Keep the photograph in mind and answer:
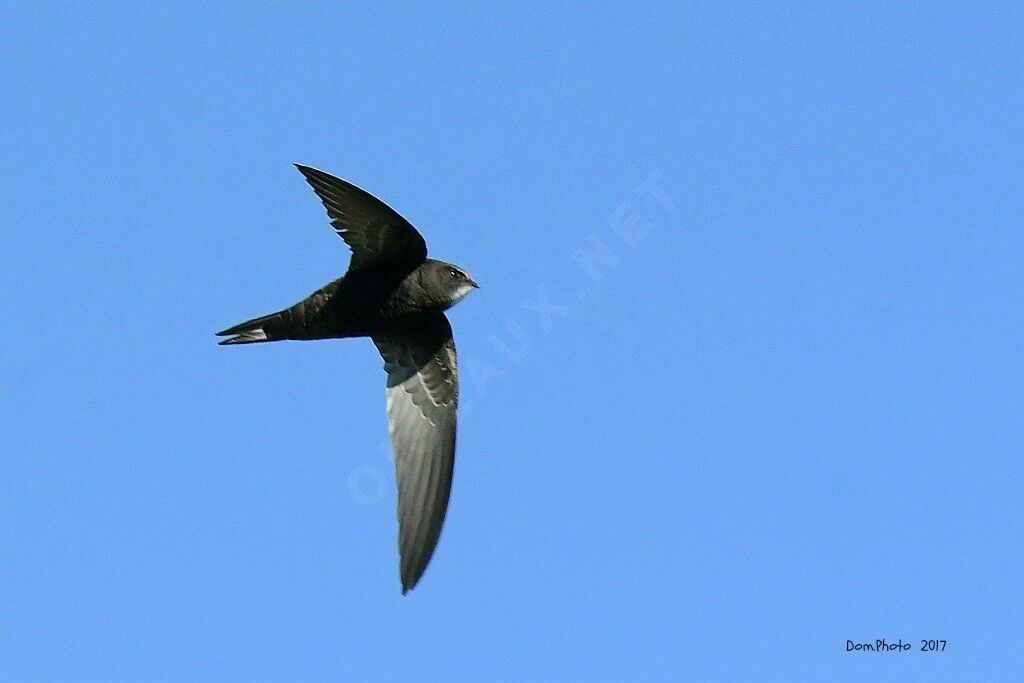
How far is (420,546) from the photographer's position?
8.96 metres

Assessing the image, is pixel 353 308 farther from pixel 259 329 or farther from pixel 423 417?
pixel 423 417

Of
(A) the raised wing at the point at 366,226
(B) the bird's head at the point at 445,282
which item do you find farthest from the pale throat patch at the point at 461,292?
(A) the raised wing at the point at 366,226

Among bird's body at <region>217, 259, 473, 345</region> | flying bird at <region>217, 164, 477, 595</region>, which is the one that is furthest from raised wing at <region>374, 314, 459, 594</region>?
bird's body at <region>217, 259, 473, 345</region>

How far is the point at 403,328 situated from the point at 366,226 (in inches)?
37.3

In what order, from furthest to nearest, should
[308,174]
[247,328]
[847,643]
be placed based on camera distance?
[847,643] → [247,328] → [308,174]

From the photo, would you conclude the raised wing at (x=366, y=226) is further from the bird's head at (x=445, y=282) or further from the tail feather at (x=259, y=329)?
the tail feather at (x=259, y=329)

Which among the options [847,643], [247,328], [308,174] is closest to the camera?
[308,174]

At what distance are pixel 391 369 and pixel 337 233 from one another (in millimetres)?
1403

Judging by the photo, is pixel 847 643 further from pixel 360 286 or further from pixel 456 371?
pixel 360 286

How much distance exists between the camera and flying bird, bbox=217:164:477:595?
8586 millimetres

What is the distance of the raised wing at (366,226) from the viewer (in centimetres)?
823

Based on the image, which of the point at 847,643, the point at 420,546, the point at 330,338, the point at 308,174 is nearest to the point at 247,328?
the point at 330,338

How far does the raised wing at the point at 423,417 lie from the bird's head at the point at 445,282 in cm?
49

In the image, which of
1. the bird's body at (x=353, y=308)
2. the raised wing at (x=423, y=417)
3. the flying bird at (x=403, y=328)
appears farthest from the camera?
the raised wing at (x=423, y=417)
